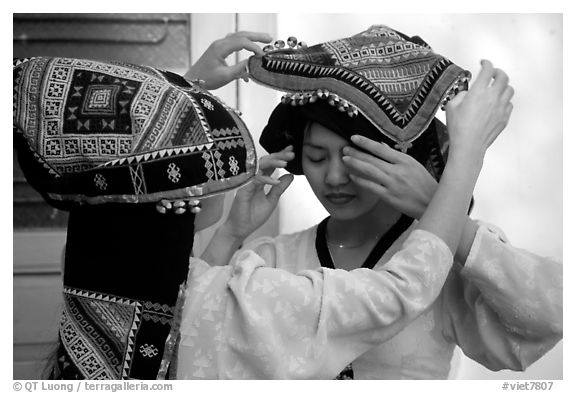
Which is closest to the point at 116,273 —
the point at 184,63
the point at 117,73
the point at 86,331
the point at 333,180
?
the point at 86,331

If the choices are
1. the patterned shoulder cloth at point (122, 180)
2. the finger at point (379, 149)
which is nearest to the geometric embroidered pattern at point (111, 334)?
the patterned shoulder cloth at point (122, 180)

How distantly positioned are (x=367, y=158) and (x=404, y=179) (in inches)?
2.9

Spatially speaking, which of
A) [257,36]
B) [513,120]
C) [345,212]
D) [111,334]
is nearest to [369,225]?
[345,212]

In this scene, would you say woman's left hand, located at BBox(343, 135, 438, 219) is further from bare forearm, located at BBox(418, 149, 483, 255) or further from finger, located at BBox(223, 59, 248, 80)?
finger, located at BBox(223, 59, 248, 80)

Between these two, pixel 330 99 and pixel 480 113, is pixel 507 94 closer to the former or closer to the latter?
pixel 480 113

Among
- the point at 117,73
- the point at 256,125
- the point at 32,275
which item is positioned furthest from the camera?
the point at 32,275

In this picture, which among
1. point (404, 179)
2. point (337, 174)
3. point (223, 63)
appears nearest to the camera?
point (404, 179)

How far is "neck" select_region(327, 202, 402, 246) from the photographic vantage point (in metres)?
1.38

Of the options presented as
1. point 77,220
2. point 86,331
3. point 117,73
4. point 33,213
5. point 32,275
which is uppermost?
point 117,73

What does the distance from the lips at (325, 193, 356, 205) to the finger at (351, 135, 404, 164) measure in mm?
123

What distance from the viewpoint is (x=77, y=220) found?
111 centimetres

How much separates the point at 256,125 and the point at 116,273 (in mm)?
811

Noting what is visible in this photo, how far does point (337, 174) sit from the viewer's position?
1.26 metres
